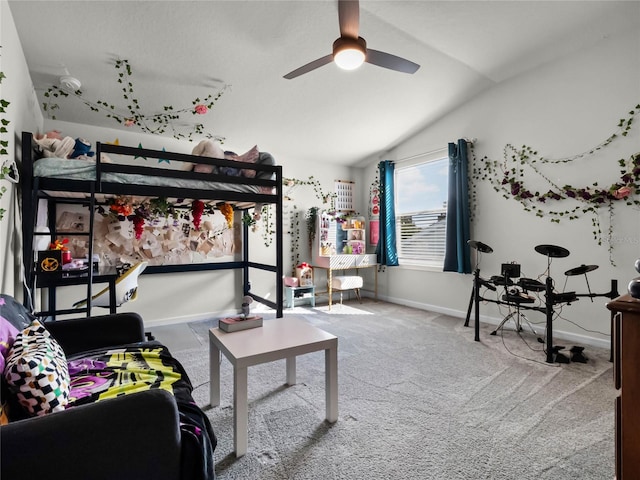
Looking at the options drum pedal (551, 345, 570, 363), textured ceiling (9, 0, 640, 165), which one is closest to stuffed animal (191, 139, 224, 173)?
textured ceiling (9, 0, 640, 165)

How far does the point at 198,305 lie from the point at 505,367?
3.38 metres

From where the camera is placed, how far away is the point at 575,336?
315cm

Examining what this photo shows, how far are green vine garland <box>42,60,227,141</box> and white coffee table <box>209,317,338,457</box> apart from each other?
2.36 meters

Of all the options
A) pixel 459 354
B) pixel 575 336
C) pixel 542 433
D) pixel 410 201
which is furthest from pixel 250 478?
pixel 410 201

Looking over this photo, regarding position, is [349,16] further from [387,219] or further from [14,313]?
[387,219]

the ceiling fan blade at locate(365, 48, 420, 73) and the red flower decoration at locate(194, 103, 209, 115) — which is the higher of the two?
the red flower decoration at locate(194, 103, 209, 115)

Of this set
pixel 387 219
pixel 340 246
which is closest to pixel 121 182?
pixel 340 246

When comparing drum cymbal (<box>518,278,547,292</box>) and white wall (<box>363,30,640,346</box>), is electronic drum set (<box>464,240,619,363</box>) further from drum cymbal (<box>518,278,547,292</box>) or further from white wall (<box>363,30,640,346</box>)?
white wall (<box>363,30,640,346</box>)

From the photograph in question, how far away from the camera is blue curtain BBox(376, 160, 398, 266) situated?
15.9 ft

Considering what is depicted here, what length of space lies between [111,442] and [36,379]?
0.36 meters

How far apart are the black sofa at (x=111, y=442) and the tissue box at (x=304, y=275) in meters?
3.52

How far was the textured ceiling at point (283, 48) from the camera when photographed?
2.34 m

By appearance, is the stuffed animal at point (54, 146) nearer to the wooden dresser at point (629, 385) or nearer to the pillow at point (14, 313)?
the pillow at point (14, 313)

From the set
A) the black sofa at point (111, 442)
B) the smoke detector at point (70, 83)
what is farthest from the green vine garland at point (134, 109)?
the black sofa at point (111, 442)
